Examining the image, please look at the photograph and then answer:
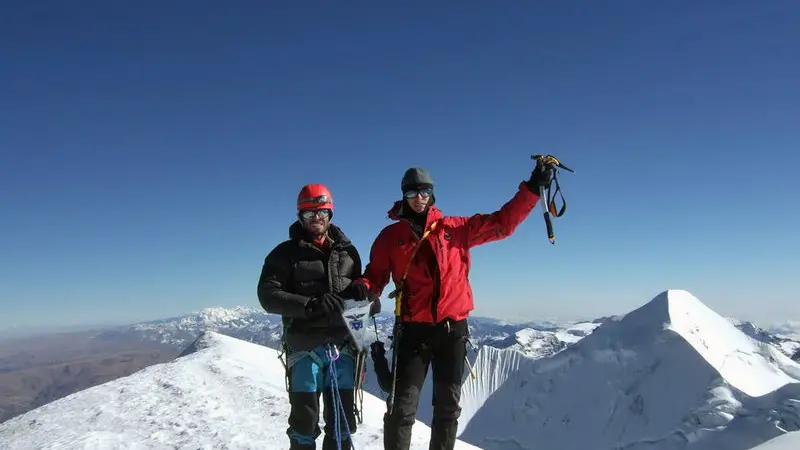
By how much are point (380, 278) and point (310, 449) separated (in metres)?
2.33

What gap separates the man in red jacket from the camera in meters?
5.84

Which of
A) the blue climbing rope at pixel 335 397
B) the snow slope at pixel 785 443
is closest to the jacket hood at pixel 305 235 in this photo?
the blue climbing rope at pixel 335 397

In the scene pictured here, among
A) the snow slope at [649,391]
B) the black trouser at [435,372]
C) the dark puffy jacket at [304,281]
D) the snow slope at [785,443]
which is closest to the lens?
the black trouser at [435,372]

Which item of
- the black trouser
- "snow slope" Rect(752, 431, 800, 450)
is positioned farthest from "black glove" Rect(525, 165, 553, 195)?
"snow slope" Rect(752, 431, 800, 450)

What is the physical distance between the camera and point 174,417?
448 inches

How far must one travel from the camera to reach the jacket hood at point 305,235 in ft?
20.9

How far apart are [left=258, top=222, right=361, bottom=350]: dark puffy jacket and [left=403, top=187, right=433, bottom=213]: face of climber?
115 centimetres

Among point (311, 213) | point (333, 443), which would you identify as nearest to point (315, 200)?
point (311, 213)

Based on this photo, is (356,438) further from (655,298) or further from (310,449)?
(655,298)

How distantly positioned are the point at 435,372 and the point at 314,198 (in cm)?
276

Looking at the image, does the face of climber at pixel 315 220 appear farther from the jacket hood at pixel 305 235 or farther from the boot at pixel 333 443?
the boot at pixel 333 443

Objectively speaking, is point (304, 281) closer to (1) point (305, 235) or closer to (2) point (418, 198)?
(1) point (305, 235)

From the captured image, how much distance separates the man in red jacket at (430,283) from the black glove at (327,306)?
1.13 feet

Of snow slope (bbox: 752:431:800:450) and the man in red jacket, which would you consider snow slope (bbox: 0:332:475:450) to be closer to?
the man in red jacket
